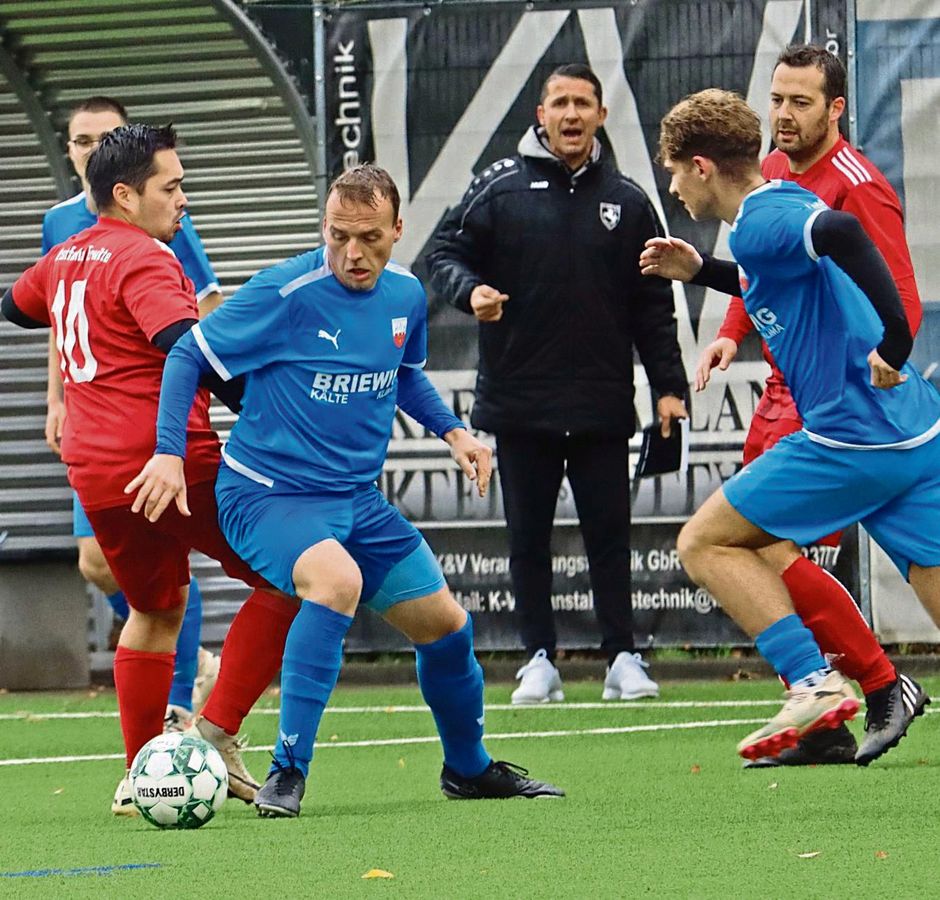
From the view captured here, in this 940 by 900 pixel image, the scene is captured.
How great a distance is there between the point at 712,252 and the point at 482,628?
2.03 metres

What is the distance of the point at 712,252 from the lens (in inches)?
385

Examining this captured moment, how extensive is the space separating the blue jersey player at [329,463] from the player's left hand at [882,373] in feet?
3.62

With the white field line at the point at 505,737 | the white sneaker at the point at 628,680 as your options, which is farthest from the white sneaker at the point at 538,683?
the white field line at the point at 505,737

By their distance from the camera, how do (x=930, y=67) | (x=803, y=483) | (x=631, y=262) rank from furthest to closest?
(x=930, y=67)
(x=631, y=262)
(x=803, y=483)

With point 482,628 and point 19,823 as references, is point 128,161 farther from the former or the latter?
point 482,628

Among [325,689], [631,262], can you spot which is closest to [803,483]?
[325,689]

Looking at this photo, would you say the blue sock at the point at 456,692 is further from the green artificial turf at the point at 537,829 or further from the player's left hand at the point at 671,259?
the player's left hand at the point at 671,259

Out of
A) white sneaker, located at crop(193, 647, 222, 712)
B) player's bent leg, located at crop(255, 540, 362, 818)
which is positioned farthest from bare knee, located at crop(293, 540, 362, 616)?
white sneaker, located at crop(193, 647, 222, 712)

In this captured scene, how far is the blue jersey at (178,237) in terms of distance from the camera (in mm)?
7566

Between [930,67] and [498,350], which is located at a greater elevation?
[930,67]

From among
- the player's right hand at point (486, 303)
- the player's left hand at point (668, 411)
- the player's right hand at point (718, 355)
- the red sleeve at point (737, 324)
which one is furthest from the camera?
the player's left hand at point (668, 411)

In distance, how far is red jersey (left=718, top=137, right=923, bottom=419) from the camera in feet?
22.2

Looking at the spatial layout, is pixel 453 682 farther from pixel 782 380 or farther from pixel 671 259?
pixel 782 380

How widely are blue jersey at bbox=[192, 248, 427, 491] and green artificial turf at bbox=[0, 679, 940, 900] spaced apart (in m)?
0.97
